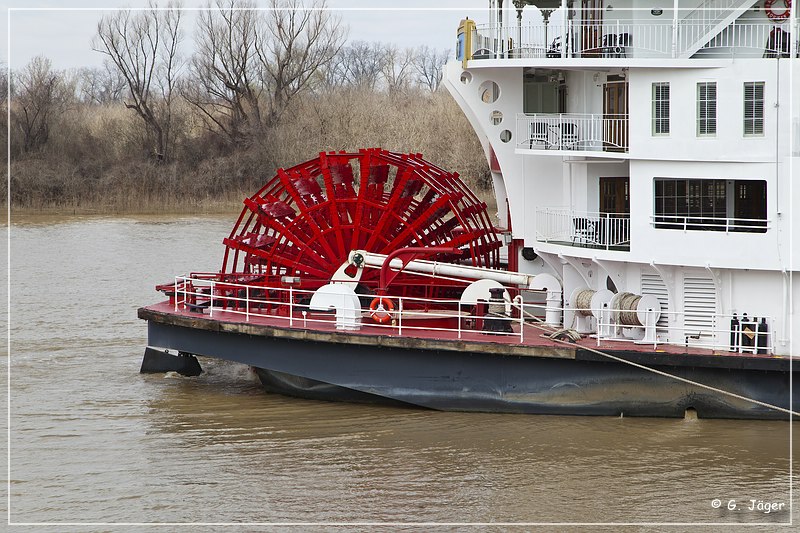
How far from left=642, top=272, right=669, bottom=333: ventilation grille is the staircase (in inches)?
102

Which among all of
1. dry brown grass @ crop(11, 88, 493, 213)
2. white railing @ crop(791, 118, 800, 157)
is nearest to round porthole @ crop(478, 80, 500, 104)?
white railing @ crop(791, 118, 800, 157)

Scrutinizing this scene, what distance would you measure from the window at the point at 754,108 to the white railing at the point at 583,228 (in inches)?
70.9

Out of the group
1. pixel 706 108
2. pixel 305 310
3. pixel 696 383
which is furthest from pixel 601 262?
pixel 305 310

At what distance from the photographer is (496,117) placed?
659 inches

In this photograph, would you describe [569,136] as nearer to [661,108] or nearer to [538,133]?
[538,133]

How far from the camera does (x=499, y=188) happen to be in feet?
61.7

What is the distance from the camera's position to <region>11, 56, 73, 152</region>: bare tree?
160 ft

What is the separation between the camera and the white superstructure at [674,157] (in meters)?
14.1

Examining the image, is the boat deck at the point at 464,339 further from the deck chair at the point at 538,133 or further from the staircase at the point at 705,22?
the staircase at the point at 705,22

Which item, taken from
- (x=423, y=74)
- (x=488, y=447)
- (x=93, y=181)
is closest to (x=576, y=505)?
(x=488, y=447)

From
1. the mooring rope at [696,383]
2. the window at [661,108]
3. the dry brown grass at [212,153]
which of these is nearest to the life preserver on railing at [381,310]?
the mooring rope at [696,383]

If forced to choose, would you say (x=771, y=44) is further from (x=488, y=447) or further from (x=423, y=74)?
(x=423, y=74)

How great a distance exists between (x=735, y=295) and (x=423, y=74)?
156ft

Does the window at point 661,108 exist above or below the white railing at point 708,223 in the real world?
above
